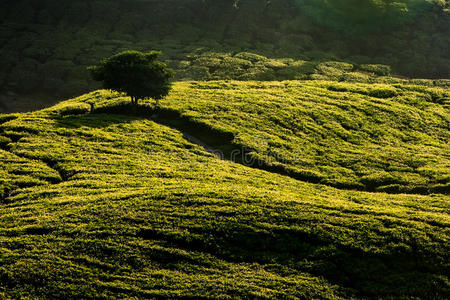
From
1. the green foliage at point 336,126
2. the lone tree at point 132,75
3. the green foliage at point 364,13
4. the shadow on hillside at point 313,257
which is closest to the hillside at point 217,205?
the shadow on hillside at point 313,257

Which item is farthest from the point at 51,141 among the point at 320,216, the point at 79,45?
the point at 79,45

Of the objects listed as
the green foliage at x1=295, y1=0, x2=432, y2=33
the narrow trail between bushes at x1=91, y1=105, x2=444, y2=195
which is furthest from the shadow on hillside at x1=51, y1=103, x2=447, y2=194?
the green foliage at x1=295, y1=0, x2=432, y2=33

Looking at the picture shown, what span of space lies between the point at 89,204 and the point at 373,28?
113408 millimetres

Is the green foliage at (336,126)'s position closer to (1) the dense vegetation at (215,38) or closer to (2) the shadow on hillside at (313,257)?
(2) the shadow on hillside at (313,257)

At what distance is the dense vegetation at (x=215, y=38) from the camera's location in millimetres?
84875

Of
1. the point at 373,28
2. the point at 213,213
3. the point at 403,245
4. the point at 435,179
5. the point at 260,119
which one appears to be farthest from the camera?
the point at 373,28

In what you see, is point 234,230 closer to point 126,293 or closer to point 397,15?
point 126,293

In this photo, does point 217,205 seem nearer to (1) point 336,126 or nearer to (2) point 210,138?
(2) point 210,138

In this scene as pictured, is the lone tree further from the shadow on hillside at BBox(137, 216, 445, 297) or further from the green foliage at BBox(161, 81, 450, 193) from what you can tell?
the shadow on hillside at BBox(137, 216, 445, 297)

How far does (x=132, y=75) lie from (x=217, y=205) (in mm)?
28620

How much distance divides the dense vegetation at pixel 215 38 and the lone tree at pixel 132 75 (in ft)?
108

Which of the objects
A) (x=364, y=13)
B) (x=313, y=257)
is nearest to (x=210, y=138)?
(x=313, y=257)

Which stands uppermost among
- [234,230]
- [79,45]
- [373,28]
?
[373,28]

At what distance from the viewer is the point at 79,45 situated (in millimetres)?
102375
